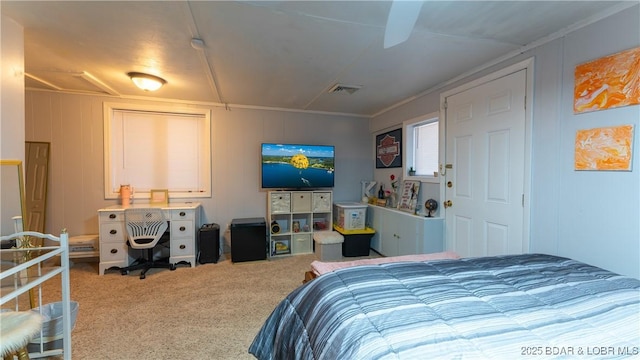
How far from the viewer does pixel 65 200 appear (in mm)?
3479

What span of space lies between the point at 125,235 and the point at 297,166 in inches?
93.5

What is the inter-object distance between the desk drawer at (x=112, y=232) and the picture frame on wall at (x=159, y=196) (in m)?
0.54

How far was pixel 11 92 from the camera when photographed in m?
1.71

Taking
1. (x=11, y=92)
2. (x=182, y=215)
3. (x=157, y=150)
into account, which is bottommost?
(x=182, y=215)

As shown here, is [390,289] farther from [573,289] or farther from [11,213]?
[11,213]

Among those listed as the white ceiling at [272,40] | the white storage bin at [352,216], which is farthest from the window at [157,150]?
the white storage bin at [352,216]

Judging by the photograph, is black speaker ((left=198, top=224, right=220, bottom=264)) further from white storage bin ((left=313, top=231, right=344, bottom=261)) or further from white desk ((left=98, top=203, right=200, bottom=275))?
white storage bin ((left=313, top=231, right=344, bottom=261))

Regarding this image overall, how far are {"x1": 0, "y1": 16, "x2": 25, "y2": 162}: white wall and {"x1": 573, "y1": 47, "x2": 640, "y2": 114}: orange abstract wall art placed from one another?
369cm

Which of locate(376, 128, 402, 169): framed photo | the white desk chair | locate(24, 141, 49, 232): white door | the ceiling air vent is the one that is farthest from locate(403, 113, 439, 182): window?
locate(24, 141, 49, 232): white door

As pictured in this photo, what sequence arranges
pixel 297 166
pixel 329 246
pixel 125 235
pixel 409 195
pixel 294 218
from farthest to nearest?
pixel 294 218, pixel 297 166, pixel 329 246, pixel 409 195, pixel 125 235

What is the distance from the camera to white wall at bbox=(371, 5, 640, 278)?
5.01 ft

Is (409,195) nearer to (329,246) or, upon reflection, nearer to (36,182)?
(329,246)

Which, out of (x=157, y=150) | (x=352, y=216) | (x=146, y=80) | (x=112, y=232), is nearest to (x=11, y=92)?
(x=146, y=80)

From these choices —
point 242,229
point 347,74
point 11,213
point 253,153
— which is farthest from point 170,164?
point 347,74
